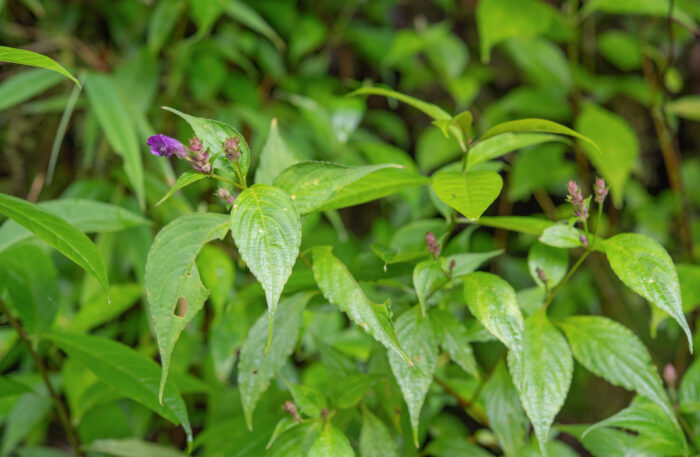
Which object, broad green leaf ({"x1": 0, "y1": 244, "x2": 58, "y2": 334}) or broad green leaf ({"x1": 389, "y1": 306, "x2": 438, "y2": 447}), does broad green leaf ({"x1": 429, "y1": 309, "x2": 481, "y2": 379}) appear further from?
broad green leaf ({"x1": 0, "y1": 244, "x2": 58, "y2": 334})

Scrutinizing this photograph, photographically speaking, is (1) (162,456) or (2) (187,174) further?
(1) (162,456)

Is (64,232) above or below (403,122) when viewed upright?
above

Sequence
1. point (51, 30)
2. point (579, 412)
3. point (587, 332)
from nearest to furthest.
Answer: point (587, 332) < point (51, 30) < point (579, 412)

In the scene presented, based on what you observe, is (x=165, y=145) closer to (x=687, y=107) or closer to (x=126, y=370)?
(x=126, y=370)

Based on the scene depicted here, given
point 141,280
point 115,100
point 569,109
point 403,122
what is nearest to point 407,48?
point 403,122

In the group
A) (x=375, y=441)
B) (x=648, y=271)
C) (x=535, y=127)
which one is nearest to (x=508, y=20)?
(x=535, y=127)

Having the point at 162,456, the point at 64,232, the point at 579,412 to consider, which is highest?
the point at 64,232

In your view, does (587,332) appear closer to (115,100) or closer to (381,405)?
(381,405)
